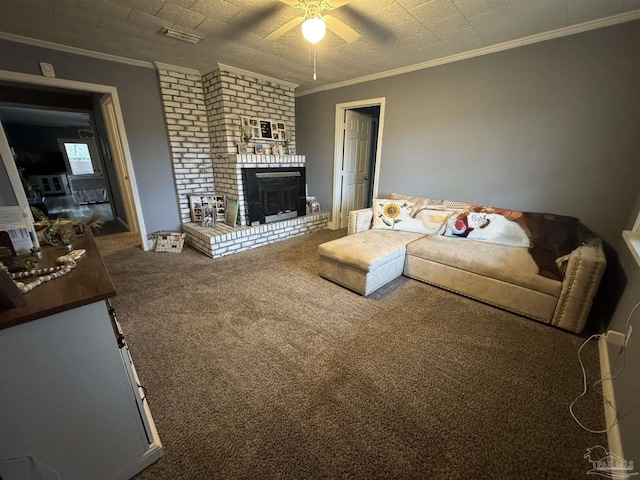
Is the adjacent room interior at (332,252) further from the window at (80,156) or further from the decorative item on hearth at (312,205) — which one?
the window at (80,156)

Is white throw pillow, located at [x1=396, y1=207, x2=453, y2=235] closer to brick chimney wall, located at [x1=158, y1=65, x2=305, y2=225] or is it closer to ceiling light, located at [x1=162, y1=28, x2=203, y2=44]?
brick chimney wall, located at [x1=158, y1=65, x2=305, y2=225]

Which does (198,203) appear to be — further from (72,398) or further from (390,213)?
(72,398)

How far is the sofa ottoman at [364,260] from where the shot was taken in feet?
7.52

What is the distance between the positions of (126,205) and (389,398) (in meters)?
4.81

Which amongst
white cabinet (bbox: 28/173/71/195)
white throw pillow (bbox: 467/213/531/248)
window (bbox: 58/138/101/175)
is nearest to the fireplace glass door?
white throw pillow (bbox: 467/213/531/248)

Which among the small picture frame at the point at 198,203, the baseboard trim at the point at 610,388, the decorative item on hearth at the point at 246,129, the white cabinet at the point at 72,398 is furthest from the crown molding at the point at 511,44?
the white cabinet at the point at 72,398

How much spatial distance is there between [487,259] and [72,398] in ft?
8.75

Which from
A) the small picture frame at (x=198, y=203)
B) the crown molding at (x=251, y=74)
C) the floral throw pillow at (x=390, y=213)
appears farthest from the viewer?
the small picture frame at (x=198, y=203)

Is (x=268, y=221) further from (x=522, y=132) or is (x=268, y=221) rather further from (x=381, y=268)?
(x=522, y=132)

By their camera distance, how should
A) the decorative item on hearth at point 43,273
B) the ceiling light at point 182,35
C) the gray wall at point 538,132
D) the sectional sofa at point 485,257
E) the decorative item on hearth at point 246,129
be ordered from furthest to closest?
1. the decorative item on hearth at point 246,129
2. the ceiling light at point 182,35
3. the gray wall at point 538,132
4. the sectional sofa at point 485,257
5. the decorative item on hearth at point 43,273

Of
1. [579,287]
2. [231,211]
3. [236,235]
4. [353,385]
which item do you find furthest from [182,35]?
[579,287]

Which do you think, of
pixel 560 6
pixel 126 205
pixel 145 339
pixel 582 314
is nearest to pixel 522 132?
pixel 560 6

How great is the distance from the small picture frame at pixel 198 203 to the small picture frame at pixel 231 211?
22 cm

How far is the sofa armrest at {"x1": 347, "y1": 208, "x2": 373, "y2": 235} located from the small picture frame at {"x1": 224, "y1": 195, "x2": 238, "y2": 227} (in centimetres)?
161
